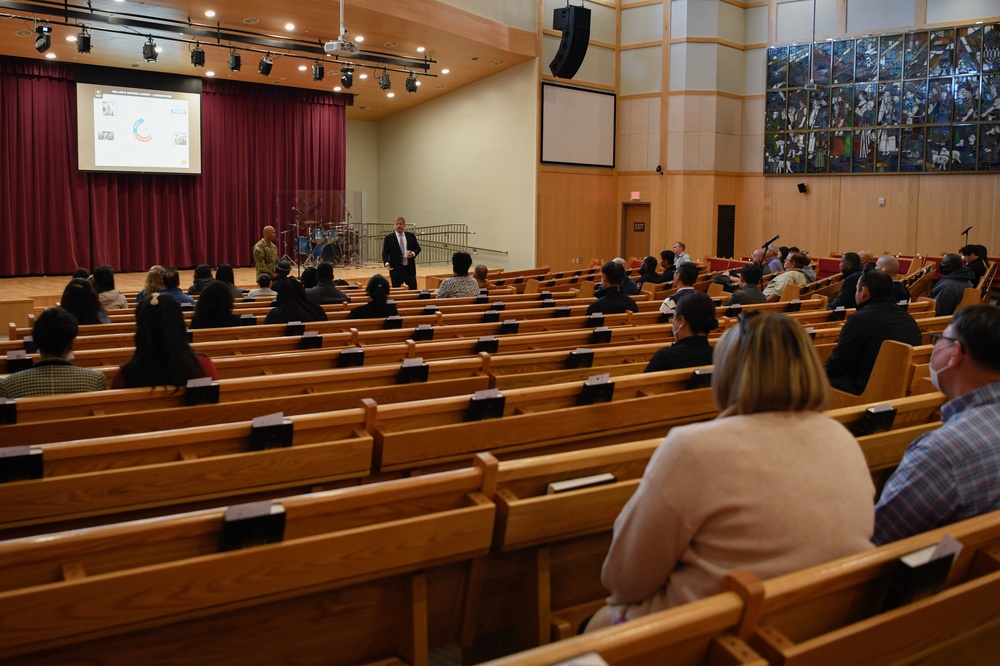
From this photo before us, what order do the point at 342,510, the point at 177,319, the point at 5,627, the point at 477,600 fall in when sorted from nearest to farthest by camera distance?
1. the point at 5,627
2. the point at 342,510
3. the point at 477,600
4. the point at 177,319

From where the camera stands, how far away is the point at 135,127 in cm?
1489

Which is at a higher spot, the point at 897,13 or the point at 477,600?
the point at 897,13

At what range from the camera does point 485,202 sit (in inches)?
660

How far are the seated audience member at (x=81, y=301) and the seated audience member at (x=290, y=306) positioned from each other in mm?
A: 1097

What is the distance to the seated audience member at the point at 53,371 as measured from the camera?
311cm

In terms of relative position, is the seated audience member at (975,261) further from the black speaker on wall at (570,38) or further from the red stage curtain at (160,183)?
the red stage curtain at (160,183)

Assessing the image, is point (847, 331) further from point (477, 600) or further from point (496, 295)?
point (496, 295)

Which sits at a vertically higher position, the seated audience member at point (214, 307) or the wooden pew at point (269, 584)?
the seated audience member at point (214, 307)

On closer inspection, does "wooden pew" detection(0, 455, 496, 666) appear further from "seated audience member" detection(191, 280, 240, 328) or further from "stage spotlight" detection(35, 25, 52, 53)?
"stage spotlight" detection(35, 25, 52, 53)

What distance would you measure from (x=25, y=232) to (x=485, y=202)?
8385 mm

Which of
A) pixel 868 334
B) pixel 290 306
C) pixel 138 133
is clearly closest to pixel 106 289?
pixel 290 306

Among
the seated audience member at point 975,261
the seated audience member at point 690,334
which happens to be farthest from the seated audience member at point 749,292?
the seated audience member at point 975,261

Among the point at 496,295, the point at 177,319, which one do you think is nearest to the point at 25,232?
the point at 496,295

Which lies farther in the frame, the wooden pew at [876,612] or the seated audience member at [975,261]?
the seated audience member at [975,261]
